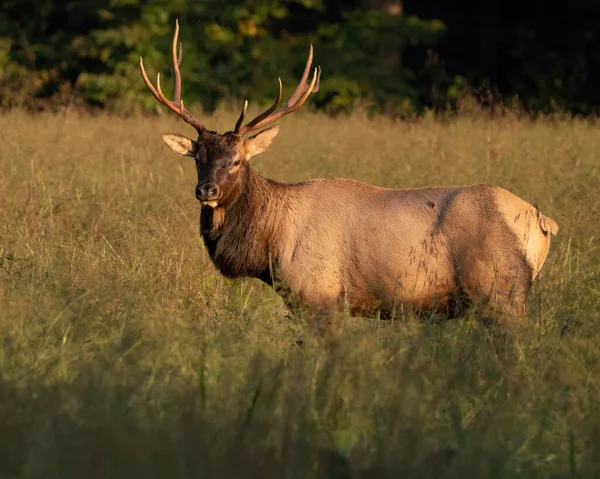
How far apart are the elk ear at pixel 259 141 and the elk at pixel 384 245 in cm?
21

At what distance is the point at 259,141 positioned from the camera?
6.55 m

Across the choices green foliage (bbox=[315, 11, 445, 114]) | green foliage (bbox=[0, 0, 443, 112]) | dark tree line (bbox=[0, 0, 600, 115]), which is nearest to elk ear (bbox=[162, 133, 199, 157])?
dark tree line (bbox=[0, 0, 600, 115])

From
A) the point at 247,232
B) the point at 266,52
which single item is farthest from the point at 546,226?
the point at 266,52

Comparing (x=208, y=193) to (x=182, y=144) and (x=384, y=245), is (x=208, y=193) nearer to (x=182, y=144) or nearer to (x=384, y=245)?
(x=182, y=144)

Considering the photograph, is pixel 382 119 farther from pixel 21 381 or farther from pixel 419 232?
pixel 21 381

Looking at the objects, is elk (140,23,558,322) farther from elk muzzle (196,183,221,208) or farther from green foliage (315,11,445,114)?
green foliage (315,11,445,114)

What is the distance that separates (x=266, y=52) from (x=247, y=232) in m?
14.8

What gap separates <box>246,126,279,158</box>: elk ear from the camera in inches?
255

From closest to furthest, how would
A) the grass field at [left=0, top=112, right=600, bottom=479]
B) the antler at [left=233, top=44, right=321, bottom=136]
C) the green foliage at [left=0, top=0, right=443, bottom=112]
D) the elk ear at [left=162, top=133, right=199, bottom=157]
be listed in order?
the grass field at [left=0, top=112, right=600, bottom=479] → the elk ear at [left=162, top=133, right=199, bottom=157] → the antler at [left=233, top=44, right=321, bottom=136] → the green foliage at [left=0, top=0, right=443, bottom=112]

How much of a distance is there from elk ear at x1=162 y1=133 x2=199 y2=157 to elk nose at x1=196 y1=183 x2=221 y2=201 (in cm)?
38

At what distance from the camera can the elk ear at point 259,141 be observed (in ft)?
21.2

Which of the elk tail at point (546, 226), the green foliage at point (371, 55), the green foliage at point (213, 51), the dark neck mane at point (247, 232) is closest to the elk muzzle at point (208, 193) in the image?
the dark neck mane at point (247, 232)

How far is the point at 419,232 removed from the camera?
6.08 metres

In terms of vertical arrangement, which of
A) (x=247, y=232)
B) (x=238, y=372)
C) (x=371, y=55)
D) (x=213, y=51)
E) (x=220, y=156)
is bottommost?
(x=238, y=372)
